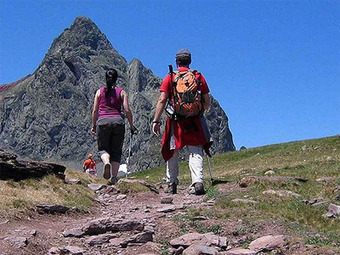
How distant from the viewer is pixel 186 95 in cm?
1215

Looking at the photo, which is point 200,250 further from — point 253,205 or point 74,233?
point 253,205

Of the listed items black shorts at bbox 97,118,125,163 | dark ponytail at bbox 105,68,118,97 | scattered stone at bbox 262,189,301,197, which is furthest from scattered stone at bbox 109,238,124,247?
dark ponytail at bbox 105,68,118,97

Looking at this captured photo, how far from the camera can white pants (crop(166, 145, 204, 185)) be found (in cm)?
1233

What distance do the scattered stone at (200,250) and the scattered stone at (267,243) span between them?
52 cm

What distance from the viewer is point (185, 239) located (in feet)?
24.7

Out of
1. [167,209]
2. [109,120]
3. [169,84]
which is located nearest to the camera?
[167,209]

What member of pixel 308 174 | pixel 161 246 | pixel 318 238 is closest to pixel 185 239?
pixel 161 246

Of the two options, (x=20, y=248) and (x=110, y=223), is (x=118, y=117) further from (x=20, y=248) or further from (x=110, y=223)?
(x=20, y=248)

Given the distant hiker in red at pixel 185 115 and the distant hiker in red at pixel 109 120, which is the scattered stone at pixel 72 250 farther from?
the distant hiker in red at pixel 109 120

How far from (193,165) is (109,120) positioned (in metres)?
2.38

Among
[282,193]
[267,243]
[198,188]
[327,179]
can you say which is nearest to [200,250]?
[267,243]

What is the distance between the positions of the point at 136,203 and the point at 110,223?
4.11 metres

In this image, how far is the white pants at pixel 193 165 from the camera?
12.3 m

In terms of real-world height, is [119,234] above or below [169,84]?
below
